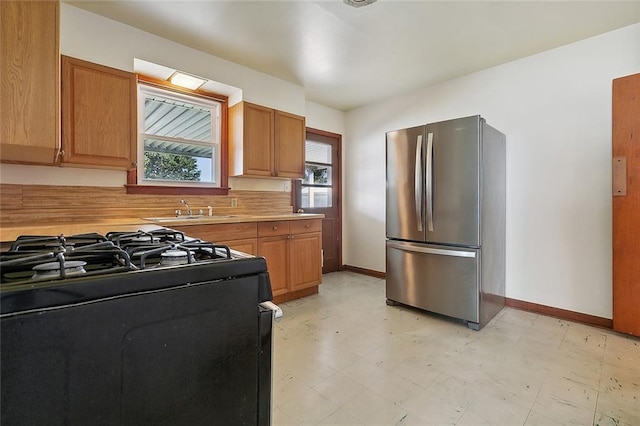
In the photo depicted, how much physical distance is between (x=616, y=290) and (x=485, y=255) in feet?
3.30

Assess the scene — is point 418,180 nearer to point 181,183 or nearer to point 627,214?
point 627,214

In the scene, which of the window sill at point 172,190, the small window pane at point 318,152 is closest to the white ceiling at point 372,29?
the small window pane at point 318,152

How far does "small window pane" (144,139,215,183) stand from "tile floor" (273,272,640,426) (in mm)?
1778

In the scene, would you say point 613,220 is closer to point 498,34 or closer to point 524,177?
point 524,177

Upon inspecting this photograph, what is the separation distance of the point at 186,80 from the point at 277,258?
1984mm

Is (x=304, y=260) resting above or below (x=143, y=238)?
below

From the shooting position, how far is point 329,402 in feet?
5.52

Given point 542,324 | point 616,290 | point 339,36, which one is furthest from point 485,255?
point 339,36

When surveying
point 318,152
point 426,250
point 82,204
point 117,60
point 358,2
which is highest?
point 358,2

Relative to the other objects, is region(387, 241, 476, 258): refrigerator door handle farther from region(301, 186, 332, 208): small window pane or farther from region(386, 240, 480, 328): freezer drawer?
region(301, 186, 332, 208): small window pane

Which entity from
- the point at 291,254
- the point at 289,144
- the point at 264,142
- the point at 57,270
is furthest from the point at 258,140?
the point at 57,270

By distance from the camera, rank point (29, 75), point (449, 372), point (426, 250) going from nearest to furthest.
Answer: point (29, 75) → point (449, 372) → point (426, 250)

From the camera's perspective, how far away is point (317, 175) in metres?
4.56

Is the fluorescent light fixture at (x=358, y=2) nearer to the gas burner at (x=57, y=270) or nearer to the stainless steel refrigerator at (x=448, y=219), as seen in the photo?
the stainless steel refrigerator at (x=448, y=219)
